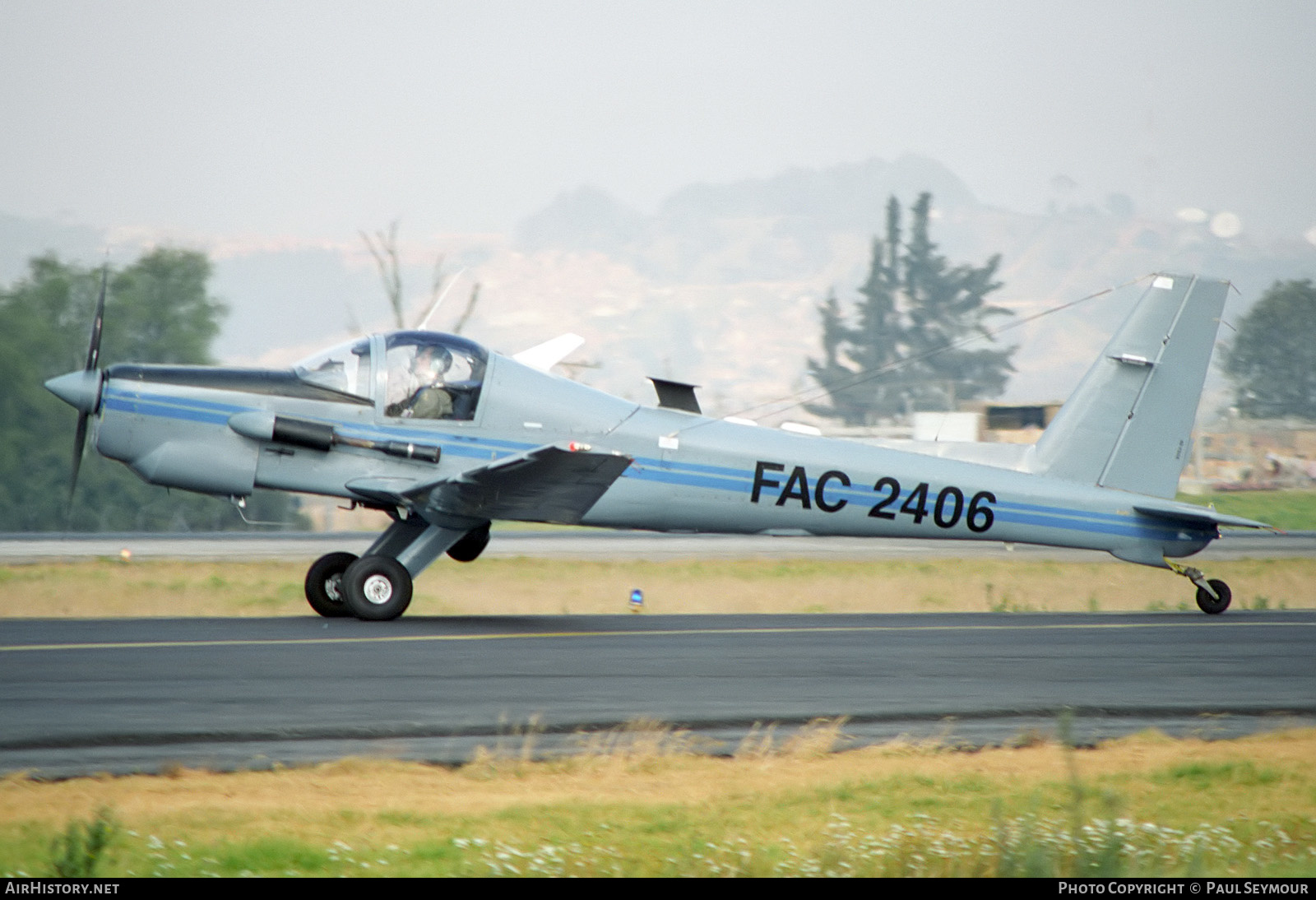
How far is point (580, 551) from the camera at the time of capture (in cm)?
3022

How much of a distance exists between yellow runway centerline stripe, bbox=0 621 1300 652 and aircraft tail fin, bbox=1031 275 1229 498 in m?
1.75

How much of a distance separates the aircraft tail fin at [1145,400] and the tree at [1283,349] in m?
95.2

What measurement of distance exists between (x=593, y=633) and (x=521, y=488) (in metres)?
1.58

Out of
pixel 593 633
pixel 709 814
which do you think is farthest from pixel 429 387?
pixel 709 814

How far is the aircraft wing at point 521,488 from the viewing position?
40.5 ft

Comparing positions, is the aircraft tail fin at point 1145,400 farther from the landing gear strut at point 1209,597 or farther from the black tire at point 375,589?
the black tire at point 375,589

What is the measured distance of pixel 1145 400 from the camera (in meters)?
15.7

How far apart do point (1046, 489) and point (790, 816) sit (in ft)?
31.4

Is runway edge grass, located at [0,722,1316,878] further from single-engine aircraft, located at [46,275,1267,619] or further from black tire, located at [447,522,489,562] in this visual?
black tire, located at [447,522,489,562]

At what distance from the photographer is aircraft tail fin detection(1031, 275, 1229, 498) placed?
15.6 metres
